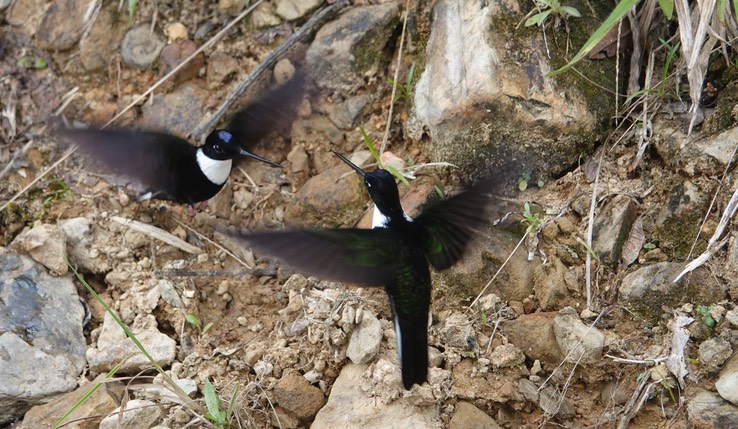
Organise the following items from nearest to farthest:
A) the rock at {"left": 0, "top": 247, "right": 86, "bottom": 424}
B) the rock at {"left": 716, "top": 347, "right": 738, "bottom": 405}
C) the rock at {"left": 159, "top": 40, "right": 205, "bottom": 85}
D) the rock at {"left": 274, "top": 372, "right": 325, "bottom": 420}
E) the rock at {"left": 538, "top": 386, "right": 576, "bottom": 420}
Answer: the rock at {"left": 716, "top": 347, "right": 738, "bottom": 405}, the rock at {"left": 538, "top": 386, "right": 576, "bottom": 420}, the rock at {"left": 274, "top": 372, "right": 325, "bottom": 420}, the rock at {"left": 0, "top": 247, "right": 86, "bottom": 424}, the rock at {"left": 159, "top": 40, "right": 205, "bottom": 85}

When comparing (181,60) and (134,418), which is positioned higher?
(181,60)

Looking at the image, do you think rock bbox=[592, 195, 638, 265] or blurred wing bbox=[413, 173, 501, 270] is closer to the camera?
blurred wing bbox=[413, 173, 501, 270]

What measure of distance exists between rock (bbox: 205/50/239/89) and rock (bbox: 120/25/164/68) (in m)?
0.40

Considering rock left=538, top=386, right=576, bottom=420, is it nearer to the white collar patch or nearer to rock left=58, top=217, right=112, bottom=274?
the white collar patch

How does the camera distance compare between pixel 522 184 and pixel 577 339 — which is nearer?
pixel 577 339

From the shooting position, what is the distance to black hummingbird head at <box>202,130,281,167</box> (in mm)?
4188

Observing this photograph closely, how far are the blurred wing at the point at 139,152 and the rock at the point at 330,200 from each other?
0.66 m

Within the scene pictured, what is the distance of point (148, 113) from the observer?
488 centimetres

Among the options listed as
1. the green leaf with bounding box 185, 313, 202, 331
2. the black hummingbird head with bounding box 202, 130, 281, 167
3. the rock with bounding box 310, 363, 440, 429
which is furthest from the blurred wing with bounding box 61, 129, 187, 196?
the rock with bounding box 310, 363, 440, 429

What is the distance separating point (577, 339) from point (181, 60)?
2.97 m

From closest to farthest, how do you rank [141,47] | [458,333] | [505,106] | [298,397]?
[298,397] → [458,333] → [505,106] → [141,47]

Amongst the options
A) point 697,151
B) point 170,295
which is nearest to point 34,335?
point 170,295

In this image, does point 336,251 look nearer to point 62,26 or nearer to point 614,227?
point 614,227

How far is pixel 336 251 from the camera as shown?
3029 millimetres
